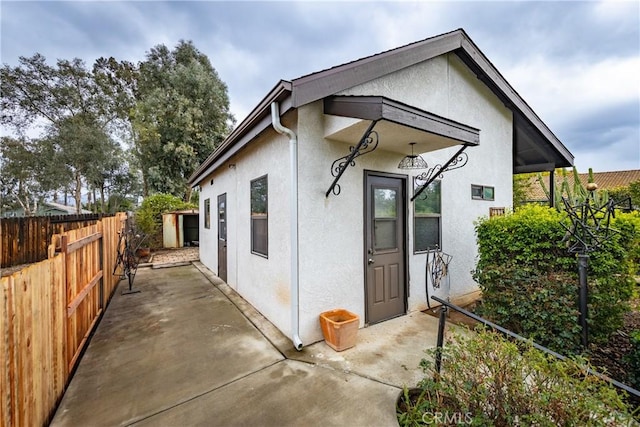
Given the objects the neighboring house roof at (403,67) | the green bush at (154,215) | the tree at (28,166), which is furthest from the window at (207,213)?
the tree at (28,166)

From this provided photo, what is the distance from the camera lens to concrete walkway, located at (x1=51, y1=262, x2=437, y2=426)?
2209 millimetres

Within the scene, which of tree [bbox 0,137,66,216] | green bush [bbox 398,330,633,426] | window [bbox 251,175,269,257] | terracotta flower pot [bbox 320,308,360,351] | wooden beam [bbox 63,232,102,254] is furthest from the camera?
tree [bbox 0,137,66,216]

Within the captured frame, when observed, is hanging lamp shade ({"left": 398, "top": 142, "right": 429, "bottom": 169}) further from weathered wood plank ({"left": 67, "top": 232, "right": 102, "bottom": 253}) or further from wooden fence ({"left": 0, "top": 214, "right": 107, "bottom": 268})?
wooden fence ({"left": 0, "top": 214, "right": 107, "bottom": 268})

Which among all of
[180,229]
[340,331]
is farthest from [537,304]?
[180,229]

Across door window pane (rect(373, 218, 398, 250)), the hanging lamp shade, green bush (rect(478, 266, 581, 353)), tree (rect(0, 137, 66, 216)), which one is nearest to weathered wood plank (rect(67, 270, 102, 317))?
door window pane (rect(373, 218, 398, 250))

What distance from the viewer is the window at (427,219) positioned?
15.1 ft

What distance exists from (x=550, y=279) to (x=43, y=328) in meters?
5.13

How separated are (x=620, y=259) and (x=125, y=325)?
21.9 feet

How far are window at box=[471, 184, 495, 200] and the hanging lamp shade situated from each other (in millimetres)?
2145

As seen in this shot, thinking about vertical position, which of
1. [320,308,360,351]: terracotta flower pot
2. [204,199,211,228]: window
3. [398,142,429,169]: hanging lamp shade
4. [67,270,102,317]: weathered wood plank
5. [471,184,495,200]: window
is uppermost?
[398,142,429,169]: hanging lamp shade

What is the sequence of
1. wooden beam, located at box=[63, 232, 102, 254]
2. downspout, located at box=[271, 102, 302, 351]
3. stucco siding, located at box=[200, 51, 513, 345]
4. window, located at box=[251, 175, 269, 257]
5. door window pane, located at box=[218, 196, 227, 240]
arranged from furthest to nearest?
door window pane, located at box=[218, 196, 227, 240]
window, located at box=[251, 175, 269, 257]
stucco siding, located at box=[200, 51, 513, 345]
downspout, located at box=[271, 102, 302, 351]
wooden beam, located at box=[63, 232, 102, 254]

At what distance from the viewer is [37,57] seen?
16.8 metres

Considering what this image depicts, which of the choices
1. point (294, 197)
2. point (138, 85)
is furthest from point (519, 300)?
point (138, 85)

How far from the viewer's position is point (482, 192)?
232 inches
